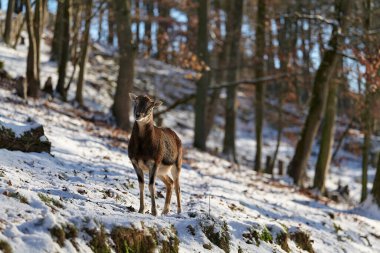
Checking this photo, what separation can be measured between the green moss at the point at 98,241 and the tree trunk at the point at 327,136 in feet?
49.0

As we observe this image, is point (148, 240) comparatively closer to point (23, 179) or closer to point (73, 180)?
point (23, 179)

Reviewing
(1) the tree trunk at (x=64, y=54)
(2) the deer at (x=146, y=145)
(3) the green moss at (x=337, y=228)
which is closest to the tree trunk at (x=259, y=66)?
(1) the tree trunk at (x=64, y=54)

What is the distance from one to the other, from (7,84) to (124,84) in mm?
4157

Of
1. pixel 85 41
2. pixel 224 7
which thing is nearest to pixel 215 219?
pixel 85 41

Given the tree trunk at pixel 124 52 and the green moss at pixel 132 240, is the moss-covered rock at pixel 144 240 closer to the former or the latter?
the green moss at pixel 132 240

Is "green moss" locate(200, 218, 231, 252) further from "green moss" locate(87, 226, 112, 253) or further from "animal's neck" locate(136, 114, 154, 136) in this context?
"green moss" locate(87, 226, 112, 253)

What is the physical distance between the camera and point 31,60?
18.0 m

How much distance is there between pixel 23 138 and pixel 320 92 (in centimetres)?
1182

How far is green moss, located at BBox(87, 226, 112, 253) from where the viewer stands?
6.58 meters

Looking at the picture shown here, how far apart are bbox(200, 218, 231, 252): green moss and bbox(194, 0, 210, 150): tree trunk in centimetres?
1341

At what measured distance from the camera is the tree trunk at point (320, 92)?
1848 cm

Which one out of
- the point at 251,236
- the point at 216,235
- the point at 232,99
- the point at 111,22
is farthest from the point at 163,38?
the point at 216,235

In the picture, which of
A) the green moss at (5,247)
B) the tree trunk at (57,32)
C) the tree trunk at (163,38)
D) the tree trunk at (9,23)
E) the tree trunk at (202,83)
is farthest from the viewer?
the tree trunk at (9,23)

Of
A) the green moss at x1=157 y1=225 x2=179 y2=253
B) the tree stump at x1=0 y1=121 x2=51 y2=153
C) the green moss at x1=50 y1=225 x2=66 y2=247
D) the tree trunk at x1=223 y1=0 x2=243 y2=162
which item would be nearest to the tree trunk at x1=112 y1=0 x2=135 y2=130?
the tree trunk at x1=223 y1=0 x2=243 y2=162
